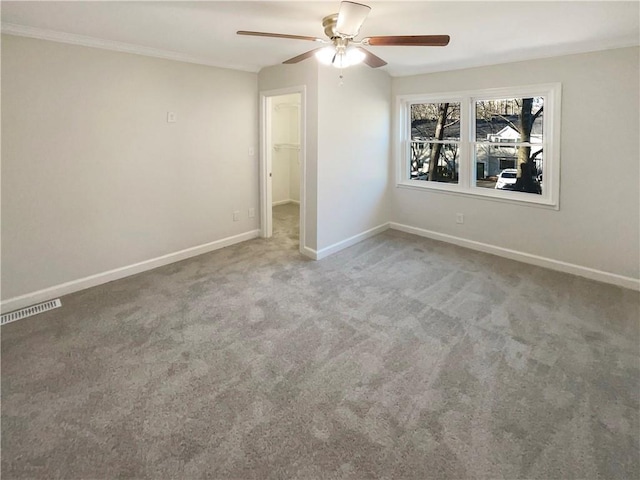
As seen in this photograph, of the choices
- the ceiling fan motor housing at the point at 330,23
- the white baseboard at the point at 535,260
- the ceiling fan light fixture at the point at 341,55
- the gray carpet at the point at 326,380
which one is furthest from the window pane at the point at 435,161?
the ceiling fan motor housing at the point at 330,23

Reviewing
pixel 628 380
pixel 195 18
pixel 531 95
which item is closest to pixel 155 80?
pixel 195 18

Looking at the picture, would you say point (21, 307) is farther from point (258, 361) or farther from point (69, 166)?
point (258, 361)

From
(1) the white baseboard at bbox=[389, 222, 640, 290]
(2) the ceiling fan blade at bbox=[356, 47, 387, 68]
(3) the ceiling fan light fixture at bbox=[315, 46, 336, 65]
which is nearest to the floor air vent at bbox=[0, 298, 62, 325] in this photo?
(3) the ceiling fan light fixture at bbox=[315, 46, 336, 65]

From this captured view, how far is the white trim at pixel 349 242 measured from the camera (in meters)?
4.35

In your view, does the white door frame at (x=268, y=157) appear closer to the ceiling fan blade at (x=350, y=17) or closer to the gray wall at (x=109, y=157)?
the gray wall at (x=109, y=157)

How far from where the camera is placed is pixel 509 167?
4.33m

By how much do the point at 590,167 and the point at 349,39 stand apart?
277 cm

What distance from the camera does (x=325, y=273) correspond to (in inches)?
153

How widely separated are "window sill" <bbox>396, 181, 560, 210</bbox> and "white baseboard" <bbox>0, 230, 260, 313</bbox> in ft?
8.14

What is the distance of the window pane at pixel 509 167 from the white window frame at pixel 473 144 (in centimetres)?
7

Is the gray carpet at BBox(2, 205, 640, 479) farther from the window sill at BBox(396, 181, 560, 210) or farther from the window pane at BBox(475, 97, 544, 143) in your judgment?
the window pane at BBox(475, 97, 544, 143)

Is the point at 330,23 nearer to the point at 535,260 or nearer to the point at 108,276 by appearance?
the point at 108,276

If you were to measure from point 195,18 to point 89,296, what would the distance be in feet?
8.30

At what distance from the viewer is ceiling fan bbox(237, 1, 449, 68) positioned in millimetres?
2096
